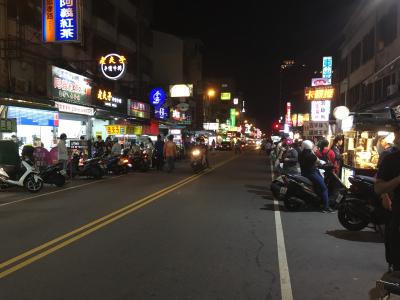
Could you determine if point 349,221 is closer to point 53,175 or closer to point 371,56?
point 53,175

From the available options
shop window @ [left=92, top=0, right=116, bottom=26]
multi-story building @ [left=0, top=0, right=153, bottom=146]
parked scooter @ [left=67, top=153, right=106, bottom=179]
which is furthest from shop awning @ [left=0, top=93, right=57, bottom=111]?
shop window @ [left=92, top=0, right=116, bottom=26]

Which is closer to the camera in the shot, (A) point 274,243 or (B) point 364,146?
(A) point 274,243

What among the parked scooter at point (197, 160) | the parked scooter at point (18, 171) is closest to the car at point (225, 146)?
the parked scooter at point (197, 160)

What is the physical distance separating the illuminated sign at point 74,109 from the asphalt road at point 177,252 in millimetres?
11555

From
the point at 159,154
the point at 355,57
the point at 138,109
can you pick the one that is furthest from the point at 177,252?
the point at 138,109

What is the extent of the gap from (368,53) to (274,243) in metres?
23.9

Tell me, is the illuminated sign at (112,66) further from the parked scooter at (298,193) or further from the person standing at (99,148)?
the parked scooter at (298,193)

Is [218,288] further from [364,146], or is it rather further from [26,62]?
[26,62]

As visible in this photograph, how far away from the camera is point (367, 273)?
6.34 m

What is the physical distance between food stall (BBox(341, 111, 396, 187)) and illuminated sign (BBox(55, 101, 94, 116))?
1415 cm

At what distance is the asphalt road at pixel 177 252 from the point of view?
5586mm

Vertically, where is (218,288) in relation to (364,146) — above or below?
below

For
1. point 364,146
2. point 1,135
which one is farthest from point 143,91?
point 364,146

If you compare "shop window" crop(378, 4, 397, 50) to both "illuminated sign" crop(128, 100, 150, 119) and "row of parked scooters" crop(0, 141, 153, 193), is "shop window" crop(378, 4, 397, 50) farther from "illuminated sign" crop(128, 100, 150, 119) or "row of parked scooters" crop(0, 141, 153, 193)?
"illuminated sign" crop(128, 100, 150, 119)
